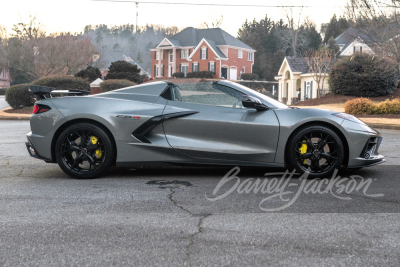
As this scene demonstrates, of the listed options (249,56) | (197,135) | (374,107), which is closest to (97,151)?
(197,135)

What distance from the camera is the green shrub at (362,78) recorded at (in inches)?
1352

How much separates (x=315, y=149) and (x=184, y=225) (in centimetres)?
259

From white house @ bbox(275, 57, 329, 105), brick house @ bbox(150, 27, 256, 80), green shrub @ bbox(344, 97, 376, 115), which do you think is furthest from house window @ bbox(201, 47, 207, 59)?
green shrub @ bbox(344, 97, 376, 115)

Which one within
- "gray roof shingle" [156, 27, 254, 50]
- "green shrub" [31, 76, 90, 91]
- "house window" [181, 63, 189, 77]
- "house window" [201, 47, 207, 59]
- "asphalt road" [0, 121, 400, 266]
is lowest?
"asphalt road" [0, 121, 400, 266]

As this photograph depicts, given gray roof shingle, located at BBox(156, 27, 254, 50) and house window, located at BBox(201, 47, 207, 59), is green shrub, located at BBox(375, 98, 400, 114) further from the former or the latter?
gray roof shingle, located at BBox(156, 27, 254, 50)

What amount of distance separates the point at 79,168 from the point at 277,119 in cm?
262

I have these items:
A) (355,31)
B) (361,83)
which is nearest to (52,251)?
(355,31)

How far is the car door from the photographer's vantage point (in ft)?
18.7

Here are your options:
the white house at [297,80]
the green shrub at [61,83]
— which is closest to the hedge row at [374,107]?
the green shrub at [61,83]

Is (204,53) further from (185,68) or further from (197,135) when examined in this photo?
(197,135)

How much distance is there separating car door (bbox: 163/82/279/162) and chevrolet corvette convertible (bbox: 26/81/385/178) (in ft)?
0.04

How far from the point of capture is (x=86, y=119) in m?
5.83

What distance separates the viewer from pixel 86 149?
18.9 feet

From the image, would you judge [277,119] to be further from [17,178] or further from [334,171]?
[17,178]
